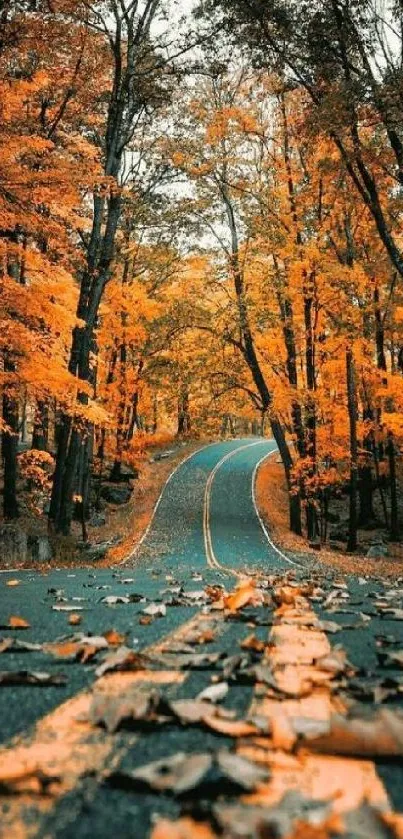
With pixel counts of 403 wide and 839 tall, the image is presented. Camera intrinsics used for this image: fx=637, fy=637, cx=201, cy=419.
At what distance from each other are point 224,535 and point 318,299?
960 cm

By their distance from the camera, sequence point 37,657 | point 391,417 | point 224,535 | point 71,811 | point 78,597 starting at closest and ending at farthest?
point 71,811
point 37,657
point 78,597
point 391,417
point 224,535

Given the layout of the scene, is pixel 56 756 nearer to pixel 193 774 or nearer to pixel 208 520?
pixel 193 774

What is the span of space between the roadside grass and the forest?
3.40ft

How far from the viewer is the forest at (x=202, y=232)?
12500 millimetres

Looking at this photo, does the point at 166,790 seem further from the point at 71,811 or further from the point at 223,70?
the point at 223,70

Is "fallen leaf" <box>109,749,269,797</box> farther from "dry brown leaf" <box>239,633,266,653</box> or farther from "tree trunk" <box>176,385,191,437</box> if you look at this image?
"tree trunk" <box>176,385,191,437</box>

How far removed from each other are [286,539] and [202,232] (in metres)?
12.0

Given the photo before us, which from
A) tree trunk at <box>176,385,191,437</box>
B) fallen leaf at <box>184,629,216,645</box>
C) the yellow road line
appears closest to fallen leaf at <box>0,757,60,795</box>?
the yellow road line

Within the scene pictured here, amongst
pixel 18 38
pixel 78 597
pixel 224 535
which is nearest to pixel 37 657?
pixel 78 597

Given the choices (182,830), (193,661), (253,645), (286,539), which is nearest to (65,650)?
(193,661)

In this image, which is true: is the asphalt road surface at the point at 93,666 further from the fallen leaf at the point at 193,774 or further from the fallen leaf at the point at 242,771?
the fallen leaf at the point at 242,771

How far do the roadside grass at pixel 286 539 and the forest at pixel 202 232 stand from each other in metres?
1.03

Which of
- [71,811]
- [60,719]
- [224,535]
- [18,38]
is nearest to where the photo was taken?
[71,811]

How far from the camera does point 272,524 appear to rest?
89.8 feet
